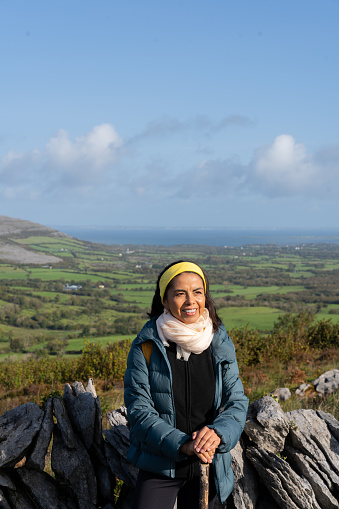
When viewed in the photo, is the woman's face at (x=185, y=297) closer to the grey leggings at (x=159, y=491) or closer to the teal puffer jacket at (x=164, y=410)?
the teal puffer jacket at (x=164, y=410)

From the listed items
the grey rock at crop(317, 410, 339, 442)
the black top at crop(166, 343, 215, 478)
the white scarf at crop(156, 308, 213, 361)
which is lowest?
the grey rock at crop(317, 410, 339, 442)

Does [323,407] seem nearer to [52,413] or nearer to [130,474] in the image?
[130,474]

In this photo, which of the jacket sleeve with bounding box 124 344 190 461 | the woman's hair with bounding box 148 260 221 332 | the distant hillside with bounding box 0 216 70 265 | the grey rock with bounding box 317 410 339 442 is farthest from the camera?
the distant hillside with bounding box 0 216 70 265

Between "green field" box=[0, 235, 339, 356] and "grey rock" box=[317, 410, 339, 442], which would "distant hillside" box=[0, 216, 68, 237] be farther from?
"grey rock" box=[317, 410, 339, 442]

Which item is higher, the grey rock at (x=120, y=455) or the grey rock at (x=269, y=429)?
the grey rock at (x=269, y=429)

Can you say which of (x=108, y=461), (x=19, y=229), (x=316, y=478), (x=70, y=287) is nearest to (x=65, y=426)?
(x=108, y=461)

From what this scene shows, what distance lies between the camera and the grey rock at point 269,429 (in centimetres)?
393

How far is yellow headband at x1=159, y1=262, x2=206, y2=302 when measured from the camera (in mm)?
3346

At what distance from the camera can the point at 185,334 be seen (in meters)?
3.21

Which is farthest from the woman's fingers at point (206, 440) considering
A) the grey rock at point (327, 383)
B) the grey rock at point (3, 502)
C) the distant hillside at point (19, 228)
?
the distant hillside at point (19, 228)

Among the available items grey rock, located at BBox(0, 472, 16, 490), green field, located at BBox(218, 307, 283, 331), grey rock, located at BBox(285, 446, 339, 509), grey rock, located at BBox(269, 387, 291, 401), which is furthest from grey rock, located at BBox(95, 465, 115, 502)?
green field, located at BBox(218, 307, 283, 331)

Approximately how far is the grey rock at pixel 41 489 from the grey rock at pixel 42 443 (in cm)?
14

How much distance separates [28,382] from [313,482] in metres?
7.78

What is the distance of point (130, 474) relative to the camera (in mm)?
4023
